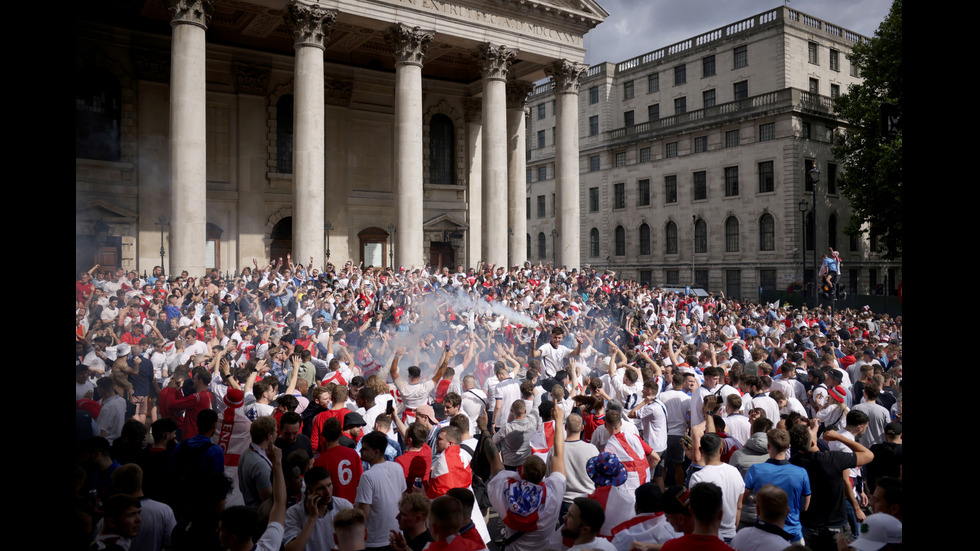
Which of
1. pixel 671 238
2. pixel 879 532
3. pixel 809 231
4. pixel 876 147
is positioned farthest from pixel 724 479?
pixel 671 238

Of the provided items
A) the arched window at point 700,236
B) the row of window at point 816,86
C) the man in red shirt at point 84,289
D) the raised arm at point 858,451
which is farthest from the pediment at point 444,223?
the raised arm at point 858,451

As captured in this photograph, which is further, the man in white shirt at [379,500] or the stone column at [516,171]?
the stone column at [516,171]

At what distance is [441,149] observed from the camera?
130 ft

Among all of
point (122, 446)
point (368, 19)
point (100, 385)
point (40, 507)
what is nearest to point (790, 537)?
point (40, 507)

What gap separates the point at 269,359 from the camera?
37.0 ft

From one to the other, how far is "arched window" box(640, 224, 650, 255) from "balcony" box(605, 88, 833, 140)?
7650 millimetres

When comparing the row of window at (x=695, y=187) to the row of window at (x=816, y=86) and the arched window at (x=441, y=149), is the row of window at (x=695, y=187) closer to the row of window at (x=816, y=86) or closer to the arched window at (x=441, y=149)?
the row of window at (x=816, y=86)

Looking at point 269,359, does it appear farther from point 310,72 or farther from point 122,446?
point 310,72

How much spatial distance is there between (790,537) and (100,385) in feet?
24.9

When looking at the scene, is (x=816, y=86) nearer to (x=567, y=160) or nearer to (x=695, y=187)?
(x=695, y=187)

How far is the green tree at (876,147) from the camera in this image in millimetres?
36156

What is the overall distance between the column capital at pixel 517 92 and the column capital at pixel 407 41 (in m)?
8.70

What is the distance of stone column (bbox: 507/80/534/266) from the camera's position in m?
36.4

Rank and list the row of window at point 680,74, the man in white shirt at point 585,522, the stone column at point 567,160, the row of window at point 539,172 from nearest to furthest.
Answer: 1. the man in white shirt at point 585,522
2. the stone column at point 567,160
3. the row of window at point 680,74
4. the row of window at point 539,172
